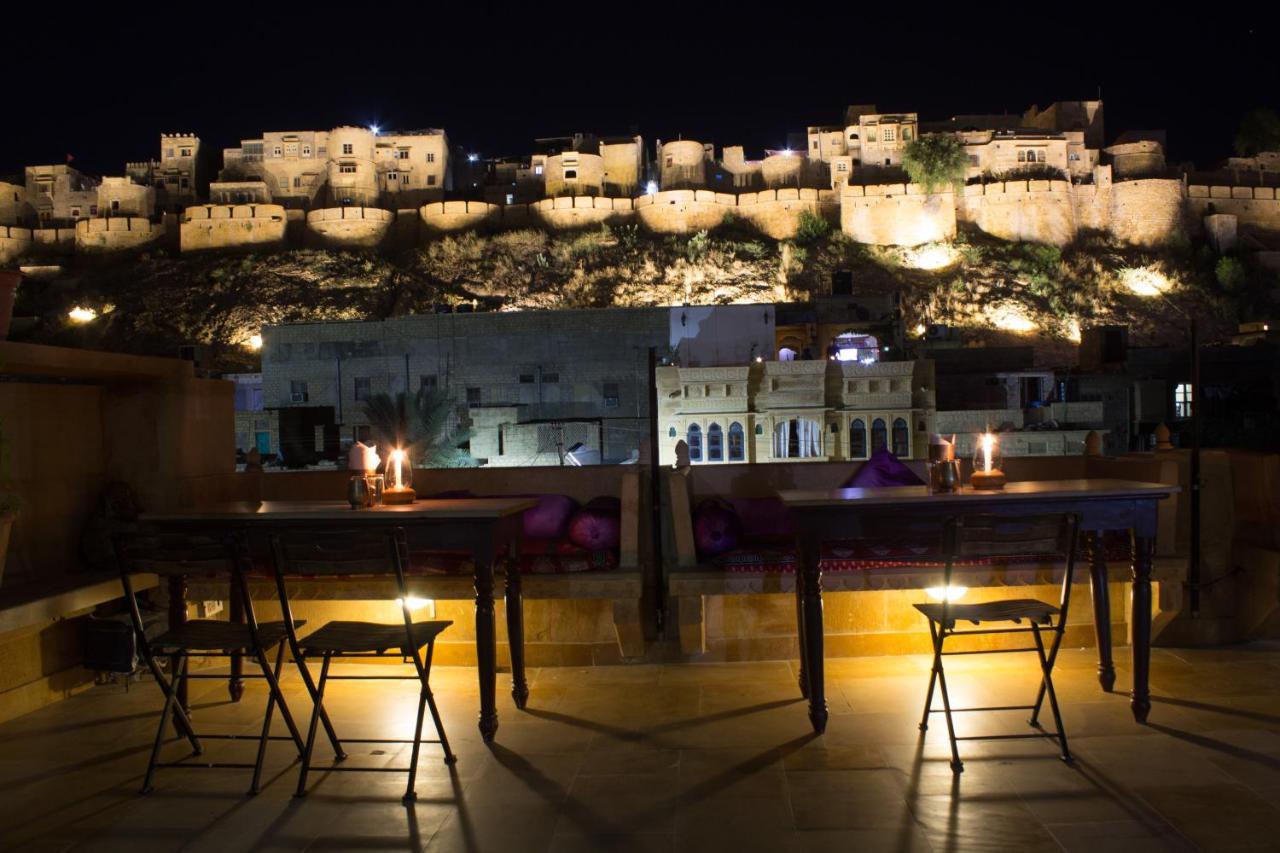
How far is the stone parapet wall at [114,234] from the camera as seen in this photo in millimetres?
51938

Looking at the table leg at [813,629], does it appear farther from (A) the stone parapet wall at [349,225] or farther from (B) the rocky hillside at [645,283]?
(A) the stone parapet wall at [349,225]

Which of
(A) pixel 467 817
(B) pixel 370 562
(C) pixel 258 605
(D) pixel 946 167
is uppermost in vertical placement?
(D) pixel 946 167

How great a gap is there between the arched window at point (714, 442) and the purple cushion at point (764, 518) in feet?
66.9

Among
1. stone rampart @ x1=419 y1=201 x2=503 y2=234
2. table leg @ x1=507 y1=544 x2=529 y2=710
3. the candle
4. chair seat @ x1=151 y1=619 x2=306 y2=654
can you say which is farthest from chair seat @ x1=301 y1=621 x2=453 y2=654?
stone rampart @ x1=419 y1=201 x2=503 y2=234

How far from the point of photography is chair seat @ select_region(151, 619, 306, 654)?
362cm

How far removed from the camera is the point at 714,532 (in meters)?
5.09

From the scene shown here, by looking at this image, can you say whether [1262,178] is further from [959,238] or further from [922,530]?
[922,530]

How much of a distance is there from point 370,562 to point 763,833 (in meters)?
1.75

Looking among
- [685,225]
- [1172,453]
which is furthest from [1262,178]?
[1172,453]

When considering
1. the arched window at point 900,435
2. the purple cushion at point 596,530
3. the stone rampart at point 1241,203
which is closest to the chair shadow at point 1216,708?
the purple cushion at point 596,530

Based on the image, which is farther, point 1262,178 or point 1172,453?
point 1262,178

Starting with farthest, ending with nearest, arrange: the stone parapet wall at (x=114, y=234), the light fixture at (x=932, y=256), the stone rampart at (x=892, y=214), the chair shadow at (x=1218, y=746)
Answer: the stone parapet wall at (x=114, y=234) → the stone rampart at (x=892, y=214) → the light fixture at (x=932, y=256) → the chair shadow at (x=1218, y=746)

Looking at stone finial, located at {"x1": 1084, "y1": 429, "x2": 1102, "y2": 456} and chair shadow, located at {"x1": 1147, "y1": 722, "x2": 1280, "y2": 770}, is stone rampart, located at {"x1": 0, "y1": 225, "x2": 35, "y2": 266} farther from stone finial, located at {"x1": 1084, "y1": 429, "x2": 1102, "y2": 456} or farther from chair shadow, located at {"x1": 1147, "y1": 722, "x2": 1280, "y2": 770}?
chair shadow, located at {"x1": 1147, "y1": 722, "x2": 1280, "y2": 770}

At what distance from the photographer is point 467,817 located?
3.14 m
